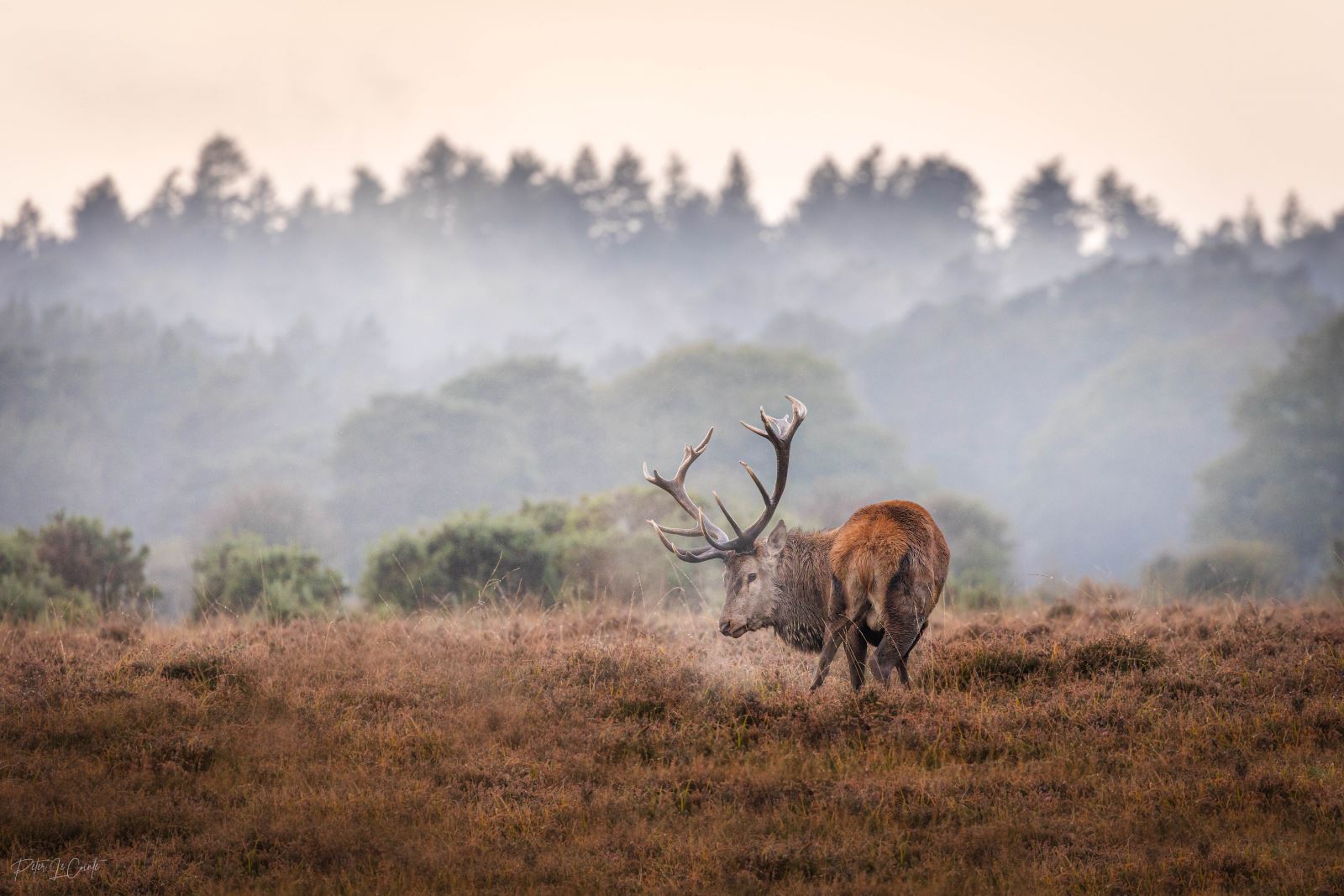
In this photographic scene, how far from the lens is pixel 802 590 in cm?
1054

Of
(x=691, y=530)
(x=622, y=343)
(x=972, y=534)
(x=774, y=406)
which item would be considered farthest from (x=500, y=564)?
(x=622, y=343)

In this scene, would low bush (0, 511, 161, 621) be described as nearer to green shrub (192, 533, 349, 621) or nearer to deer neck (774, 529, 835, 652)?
green shrub (192, 533, 349, 621)

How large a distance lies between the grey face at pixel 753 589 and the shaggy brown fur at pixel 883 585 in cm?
74

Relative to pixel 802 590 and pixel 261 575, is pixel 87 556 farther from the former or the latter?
pixel 802 590

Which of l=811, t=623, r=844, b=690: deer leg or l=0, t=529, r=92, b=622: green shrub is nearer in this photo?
l=811, t=623, r=844, b=690: deer leg

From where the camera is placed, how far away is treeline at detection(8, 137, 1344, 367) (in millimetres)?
120312

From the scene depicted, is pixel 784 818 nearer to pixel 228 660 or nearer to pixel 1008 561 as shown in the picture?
pixel 228 660

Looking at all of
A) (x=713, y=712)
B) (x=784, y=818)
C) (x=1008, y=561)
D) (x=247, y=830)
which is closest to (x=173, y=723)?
(x=247, y=830)

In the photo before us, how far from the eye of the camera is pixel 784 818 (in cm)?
749

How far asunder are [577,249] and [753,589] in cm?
12884

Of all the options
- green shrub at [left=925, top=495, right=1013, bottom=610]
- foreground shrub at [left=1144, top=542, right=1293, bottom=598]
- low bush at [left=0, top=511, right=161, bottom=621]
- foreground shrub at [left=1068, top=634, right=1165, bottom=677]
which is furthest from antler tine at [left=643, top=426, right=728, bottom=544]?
green shrub at [left=925, top=495, right=1013, bottom=610]

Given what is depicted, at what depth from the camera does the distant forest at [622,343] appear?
74.1m

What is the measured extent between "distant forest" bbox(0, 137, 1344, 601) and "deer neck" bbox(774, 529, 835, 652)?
40213 millimetres
